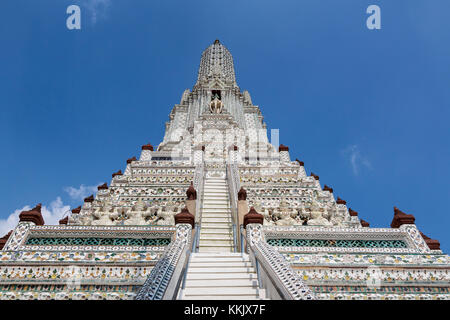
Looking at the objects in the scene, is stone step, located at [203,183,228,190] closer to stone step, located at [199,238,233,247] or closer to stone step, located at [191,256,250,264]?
stone step, located at [199,238,233,247]

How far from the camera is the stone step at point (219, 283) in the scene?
18.9 ft

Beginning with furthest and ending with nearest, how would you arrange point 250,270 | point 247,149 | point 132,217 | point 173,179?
point 247,149 < point 173,179 < point 132,217 < point 250,270

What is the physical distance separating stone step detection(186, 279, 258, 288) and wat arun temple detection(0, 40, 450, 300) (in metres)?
0.02

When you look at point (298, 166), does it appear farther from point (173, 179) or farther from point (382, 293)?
point (382, 293)

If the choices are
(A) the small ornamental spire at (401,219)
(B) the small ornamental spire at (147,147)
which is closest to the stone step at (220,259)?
(A) the small ornamental spire at (401,219)

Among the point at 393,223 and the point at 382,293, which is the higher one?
the point at 393,223

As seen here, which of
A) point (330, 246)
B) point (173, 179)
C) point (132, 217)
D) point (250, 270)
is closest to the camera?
point (250, 270)

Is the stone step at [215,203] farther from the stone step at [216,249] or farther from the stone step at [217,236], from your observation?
the stone step at [216,249]

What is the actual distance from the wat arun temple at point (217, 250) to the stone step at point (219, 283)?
18 mm

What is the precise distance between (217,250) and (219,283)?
8.01ft

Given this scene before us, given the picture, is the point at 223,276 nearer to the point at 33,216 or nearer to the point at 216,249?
the point at 216,249

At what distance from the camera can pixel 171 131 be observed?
23.2 meters
